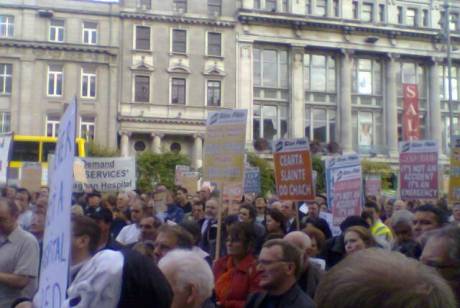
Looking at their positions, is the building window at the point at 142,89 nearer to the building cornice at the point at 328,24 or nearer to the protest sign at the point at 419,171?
the building cornice at the point at 328,24

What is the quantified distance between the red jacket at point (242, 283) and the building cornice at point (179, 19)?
36343mm

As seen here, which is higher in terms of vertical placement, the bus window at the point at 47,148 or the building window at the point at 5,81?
the building window at the point at 5,81

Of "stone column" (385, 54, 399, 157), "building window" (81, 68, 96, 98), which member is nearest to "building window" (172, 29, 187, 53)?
"building window" (81, 68, 96, 98)

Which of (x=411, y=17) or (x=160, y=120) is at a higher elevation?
(x=411, y=17)

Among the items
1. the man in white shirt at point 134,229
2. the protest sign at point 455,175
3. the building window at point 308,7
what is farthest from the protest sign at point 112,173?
the building window at point 308,7

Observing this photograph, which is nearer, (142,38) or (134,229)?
(134,229)

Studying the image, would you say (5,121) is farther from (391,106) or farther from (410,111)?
(391,106)

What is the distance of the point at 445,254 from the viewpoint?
338 centimetres

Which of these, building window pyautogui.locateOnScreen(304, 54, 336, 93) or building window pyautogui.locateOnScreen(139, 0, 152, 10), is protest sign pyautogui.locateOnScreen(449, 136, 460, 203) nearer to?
building window pyautogui.locateOnScreen(139, 0, 152, 10)

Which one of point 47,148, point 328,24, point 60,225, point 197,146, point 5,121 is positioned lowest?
point 60,225

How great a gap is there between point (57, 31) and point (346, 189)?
31.7m

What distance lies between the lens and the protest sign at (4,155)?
1547cm

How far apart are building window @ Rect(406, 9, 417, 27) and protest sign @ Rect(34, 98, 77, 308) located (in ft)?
151

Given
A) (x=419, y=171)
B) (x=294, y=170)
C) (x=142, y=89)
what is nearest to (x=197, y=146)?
(x=142, y=89)
